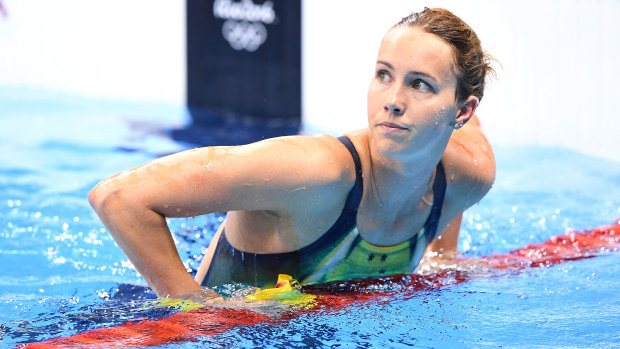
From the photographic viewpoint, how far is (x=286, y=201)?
2.48 meters

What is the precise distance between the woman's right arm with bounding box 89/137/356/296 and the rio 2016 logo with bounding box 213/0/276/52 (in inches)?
233

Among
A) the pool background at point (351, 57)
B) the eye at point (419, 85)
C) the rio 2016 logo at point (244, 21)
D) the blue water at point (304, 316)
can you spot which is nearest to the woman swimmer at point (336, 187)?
the eye at point (419, 85)

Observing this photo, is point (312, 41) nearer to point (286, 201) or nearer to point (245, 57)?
point (245, 57)

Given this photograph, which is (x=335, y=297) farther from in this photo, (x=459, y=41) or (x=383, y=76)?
(x=459, y=41)

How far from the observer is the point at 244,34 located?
325 inches

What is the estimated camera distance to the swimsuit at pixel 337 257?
2.71 meters

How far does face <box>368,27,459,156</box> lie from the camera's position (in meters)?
2.45

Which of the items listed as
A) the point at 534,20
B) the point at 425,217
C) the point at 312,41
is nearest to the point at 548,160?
the point at 534,20

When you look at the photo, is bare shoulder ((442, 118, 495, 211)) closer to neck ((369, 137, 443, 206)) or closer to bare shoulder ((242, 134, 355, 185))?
neck ((369, 137, 443, 206))

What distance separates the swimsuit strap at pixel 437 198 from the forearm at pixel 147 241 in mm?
963

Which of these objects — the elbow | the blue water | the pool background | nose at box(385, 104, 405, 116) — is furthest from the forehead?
the pool background

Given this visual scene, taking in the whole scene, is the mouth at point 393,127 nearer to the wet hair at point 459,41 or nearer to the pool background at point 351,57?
the wet hair at point 459,41

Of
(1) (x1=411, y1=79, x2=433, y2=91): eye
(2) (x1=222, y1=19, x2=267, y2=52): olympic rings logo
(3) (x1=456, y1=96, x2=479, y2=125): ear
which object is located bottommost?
(3) (x1=456, y1=96, x2=479, y2=125): ear

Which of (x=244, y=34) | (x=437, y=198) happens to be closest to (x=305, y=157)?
(x=437, y=198)
